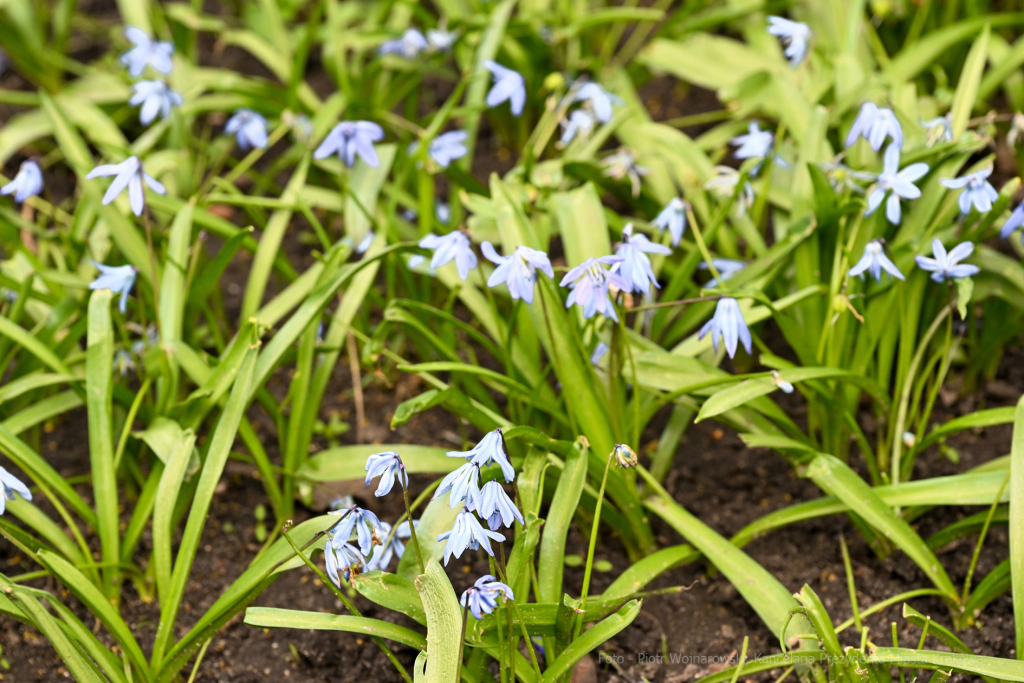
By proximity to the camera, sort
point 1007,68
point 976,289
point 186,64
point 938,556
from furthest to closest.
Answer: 1. point 186,64
2. point 1007,68
3. point 976,289
4. point 938,556

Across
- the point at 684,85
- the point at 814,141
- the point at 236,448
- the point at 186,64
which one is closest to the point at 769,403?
the point at 814,141

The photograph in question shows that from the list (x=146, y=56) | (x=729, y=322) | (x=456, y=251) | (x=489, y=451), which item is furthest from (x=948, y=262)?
(x=146, y=56)

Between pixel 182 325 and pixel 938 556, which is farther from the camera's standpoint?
pixel 182 325

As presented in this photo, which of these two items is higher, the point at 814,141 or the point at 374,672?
the point at 814,141

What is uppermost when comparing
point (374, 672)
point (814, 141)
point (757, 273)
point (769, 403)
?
point (814, 141)

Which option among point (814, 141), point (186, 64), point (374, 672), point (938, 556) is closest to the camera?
point (374, 672)

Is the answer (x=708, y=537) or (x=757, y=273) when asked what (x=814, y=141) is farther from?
(x=708, y=537)

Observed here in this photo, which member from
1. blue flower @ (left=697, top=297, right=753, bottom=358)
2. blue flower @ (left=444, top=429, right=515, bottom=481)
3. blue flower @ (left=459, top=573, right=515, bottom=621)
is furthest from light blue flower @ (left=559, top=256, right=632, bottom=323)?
blue flower @ (left=459, top=573, right=515, bottom=621)

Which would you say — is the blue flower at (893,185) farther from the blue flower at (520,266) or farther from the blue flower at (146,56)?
the blue flower at (146,56)
